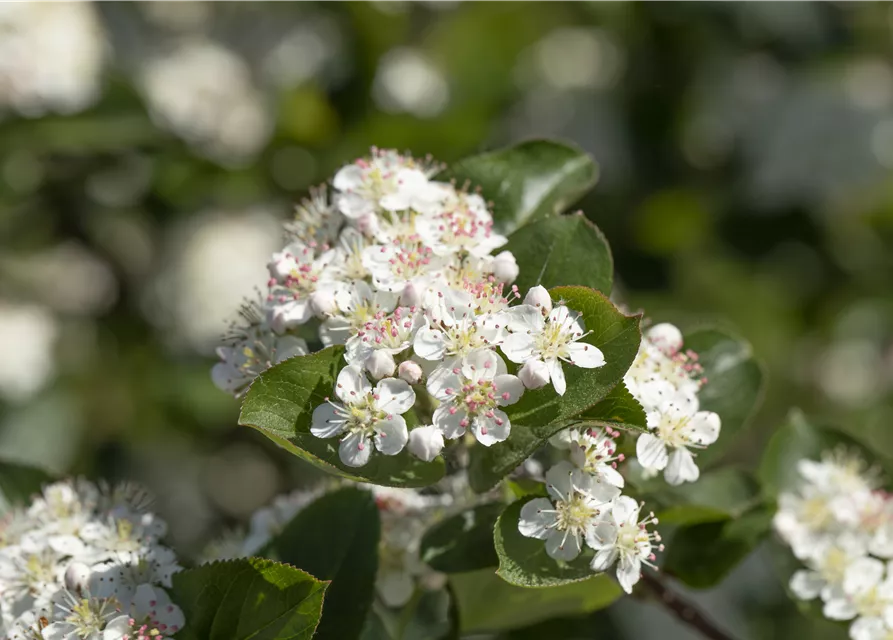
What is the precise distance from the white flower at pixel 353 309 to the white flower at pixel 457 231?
9 centimetres

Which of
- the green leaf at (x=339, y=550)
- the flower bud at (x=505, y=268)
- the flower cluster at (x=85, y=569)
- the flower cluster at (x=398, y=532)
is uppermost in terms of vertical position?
the flower bud at (x=505, y=268)

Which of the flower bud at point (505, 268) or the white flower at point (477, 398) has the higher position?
the flower bud at point (505, 268)

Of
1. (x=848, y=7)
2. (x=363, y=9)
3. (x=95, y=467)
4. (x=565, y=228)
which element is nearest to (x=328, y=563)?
(x=565, y=228)

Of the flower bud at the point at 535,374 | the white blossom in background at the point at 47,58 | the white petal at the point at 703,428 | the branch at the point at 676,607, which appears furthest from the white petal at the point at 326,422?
the white blossom in background at the point at 47,58

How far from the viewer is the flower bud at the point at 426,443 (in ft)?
3.44

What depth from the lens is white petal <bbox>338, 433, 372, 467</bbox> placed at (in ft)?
3.48

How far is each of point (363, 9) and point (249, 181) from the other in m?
0.60

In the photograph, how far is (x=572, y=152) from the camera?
138cm

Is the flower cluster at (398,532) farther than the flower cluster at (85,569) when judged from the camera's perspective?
Yes

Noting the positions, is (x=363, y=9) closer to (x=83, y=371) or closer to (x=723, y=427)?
(x=83, y=371)

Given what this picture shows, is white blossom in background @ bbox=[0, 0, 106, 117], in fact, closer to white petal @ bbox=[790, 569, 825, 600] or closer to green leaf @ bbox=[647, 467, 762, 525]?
green leaf @ bbox=[647, 467, 762, 525]

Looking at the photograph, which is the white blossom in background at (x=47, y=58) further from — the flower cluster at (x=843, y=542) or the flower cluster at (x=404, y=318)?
the flower cluster at (x=843, y=542)

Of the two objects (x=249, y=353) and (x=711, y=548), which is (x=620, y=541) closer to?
(x=711, y=548)

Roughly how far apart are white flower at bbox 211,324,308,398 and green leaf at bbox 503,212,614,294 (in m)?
0.29
